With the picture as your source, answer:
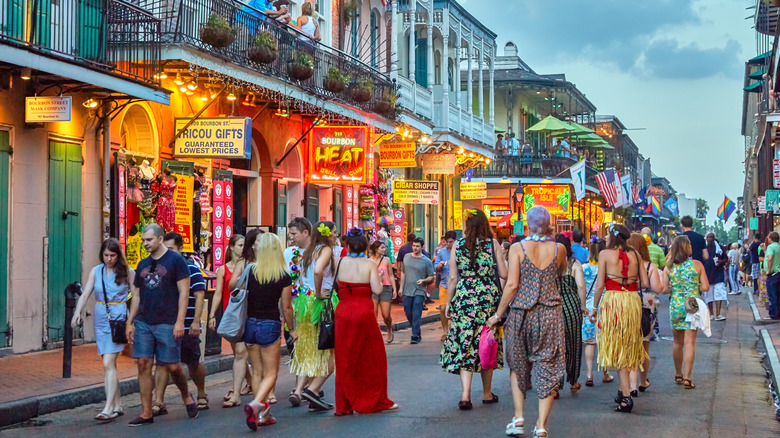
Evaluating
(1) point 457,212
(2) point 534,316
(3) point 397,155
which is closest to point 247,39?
(3) point 397,155

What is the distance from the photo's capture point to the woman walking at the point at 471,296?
9281 millimetres

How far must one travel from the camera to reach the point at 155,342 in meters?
→ 8.67

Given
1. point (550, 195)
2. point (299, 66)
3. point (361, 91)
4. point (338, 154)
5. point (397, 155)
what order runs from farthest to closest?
point (550, 195)
point (397, 155)
point (338, 154)
point (361, 91)
point (299, 66)

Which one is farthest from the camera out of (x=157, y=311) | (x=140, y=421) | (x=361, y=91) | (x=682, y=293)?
(x=361, y=91)

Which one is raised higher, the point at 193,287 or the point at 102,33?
the point at 102,33

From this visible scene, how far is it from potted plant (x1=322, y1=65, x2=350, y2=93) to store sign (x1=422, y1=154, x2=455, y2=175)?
9.71 m

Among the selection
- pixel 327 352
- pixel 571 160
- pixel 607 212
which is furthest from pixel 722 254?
pixel 607 212

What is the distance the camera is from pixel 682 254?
1140 centimetres

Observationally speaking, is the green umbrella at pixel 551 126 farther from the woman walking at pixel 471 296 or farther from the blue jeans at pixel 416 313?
the woman walking at pixel 471 296

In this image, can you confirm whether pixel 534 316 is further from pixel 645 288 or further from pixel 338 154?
pixel 338 154

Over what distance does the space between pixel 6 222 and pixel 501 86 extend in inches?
1281

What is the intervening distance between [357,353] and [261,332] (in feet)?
2.91

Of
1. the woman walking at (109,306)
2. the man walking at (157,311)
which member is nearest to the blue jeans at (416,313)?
the woman walking at (109,306)

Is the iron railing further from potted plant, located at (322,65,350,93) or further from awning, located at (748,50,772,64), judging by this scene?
awning, located at (748,50,772,64)
